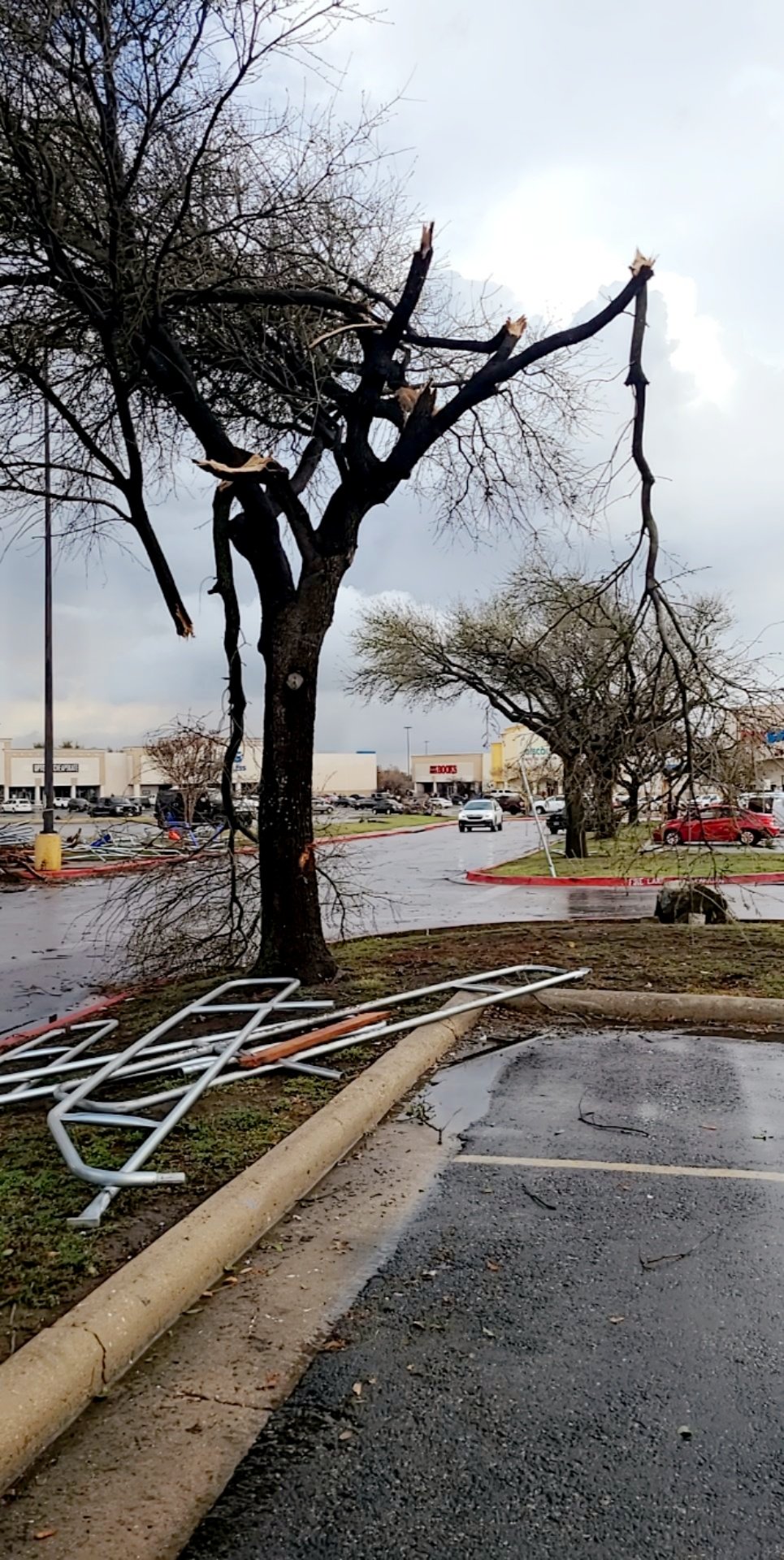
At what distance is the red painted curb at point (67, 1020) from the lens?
8.59 m

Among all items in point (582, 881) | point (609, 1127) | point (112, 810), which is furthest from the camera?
point (112, 810)

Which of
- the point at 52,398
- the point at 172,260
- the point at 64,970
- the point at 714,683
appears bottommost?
the point at 64,970

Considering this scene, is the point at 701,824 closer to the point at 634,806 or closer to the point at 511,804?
the point at 634,806

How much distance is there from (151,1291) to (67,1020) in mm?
5885

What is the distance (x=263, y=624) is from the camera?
9.45 metres

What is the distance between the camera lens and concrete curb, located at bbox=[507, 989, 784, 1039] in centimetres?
855

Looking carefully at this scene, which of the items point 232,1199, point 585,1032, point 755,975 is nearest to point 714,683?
point 755,975

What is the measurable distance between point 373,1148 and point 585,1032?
303 cm

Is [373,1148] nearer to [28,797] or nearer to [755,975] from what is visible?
[755,975]

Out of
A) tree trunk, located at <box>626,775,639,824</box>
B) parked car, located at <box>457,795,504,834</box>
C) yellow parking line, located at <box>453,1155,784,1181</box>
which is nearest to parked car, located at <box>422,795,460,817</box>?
parked car, located at <box>457,795,504,834</box>

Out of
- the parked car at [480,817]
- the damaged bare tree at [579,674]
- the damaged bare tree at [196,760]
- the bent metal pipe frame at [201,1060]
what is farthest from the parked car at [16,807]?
the bent metal pipe frame at [201,1060]

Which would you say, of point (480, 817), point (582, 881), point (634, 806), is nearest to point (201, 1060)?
point (634, 806)

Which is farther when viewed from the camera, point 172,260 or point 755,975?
point 755,975

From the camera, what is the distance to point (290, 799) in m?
9.21
